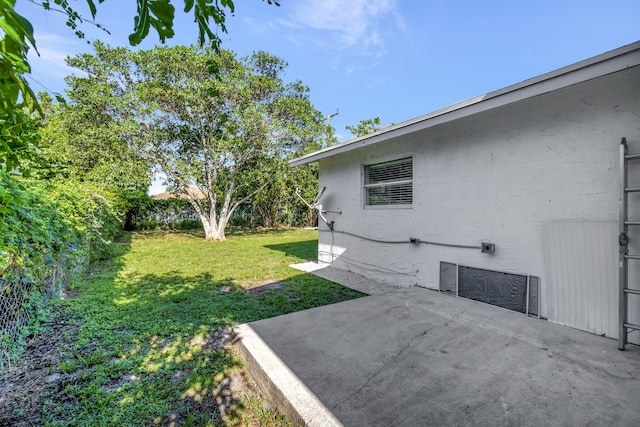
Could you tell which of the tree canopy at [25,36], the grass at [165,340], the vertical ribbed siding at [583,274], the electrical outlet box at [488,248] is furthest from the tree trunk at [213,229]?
the vertical ribbed siding at [583,274]

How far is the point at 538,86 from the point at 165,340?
457cm

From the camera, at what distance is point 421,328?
2.94m

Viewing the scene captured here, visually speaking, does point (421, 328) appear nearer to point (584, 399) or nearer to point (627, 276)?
point (584, 399)

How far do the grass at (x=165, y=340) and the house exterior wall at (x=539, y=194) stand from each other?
1.95 meters

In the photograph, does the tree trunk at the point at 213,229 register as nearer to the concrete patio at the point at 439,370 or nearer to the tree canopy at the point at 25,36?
the concrete patio at the point at 439,370

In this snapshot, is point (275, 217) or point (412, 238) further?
point (275, 217)

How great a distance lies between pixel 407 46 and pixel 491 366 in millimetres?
7108

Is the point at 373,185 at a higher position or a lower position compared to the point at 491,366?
higher

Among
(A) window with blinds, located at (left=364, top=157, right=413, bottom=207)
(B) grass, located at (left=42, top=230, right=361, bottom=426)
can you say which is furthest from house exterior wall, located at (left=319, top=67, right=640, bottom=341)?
(B) grass, located at (left=42, top=230, right=361, bottom=426)

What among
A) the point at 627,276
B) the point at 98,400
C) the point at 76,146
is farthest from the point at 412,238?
the point at 76,146

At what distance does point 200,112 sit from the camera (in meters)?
10.7

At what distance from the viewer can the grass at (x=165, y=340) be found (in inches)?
78.4

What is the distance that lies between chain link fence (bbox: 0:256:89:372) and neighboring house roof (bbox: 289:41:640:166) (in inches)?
189

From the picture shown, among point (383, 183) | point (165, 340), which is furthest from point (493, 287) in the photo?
point (165, 340)
